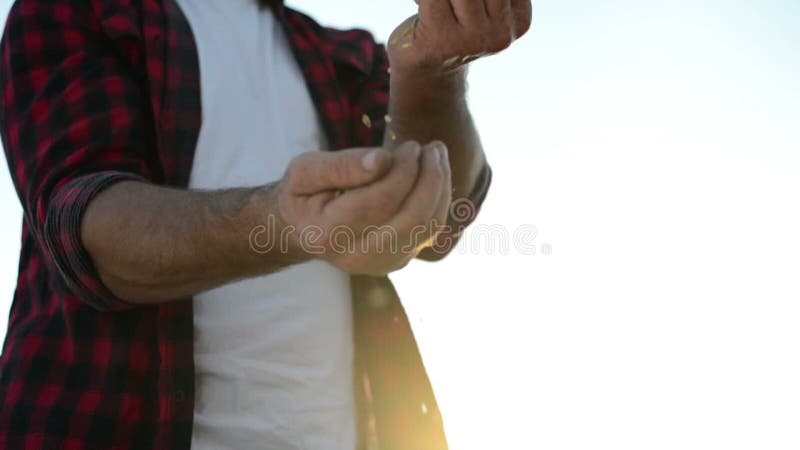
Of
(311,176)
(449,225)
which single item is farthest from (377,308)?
(311,176)

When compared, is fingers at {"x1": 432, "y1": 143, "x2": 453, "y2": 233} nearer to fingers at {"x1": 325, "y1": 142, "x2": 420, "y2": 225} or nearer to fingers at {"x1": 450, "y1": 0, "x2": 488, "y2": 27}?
fingers at {"x1": 325, "y1": 142, "x2": 420, "y2": 225}

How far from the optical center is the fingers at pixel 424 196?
5.07ft

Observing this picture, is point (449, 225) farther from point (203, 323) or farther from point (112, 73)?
point (112, 73)

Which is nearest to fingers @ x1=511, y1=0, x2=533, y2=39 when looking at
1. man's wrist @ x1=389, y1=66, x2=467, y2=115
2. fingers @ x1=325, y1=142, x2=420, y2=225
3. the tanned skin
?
the tanned skin

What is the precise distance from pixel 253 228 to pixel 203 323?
66 cm

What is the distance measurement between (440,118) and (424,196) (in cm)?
111

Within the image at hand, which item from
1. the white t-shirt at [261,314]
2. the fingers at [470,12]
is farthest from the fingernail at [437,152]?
the white t-shirt at [261,314]

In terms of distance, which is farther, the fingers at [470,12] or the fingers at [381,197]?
the fingers at [470,12]

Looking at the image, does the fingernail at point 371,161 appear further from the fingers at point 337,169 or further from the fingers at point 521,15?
the fingers at point 521,15

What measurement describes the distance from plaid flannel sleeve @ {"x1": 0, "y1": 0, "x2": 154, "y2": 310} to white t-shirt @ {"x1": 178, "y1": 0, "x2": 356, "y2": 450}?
0.23 meters

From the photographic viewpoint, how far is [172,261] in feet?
6.29

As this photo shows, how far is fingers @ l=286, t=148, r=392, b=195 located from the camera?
1498mm

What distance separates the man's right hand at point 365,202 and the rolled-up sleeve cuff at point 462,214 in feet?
3.88

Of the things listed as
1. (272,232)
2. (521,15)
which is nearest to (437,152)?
(272,232)
